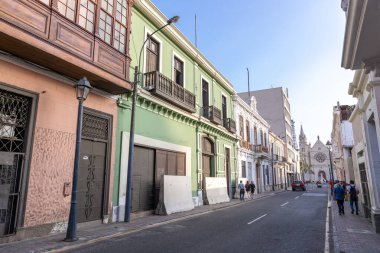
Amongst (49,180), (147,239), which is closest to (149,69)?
(49,180)

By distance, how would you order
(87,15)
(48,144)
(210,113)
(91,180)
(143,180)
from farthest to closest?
(210,113), (143,180), (91,180), (87,15), (48,144)

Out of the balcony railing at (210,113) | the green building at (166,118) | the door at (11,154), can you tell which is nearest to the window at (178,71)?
the green building at (166,118)

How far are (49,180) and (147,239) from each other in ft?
11.0

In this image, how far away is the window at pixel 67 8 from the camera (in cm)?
830

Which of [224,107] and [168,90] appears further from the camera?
[224,107]

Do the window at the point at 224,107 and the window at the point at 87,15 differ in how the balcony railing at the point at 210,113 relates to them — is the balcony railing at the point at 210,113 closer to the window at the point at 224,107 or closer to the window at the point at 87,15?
the window at the point at 224,107

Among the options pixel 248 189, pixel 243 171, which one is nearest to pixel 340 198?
pixel 248 189

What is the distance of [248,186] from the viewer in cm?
2416

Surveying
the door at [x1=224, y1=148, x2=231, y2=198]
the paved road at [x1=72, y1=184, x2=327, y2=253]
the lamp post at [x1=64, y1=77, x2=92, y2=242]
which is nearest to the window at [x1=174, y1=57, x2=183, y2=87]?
the door at [x1=224, y1=148, x2=231, y2=198]

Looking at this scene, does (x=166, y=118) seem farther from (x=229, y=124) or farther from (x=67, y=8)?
(x=229, y=124)

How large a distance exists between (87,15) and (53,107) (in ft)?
10.8

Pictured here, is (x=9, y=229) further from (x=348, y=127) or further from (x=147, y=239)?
(x=348, y=127)

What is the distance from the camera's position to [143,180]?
41.4 feet

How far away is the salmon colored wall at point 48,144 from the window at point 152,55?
5.24 metres
